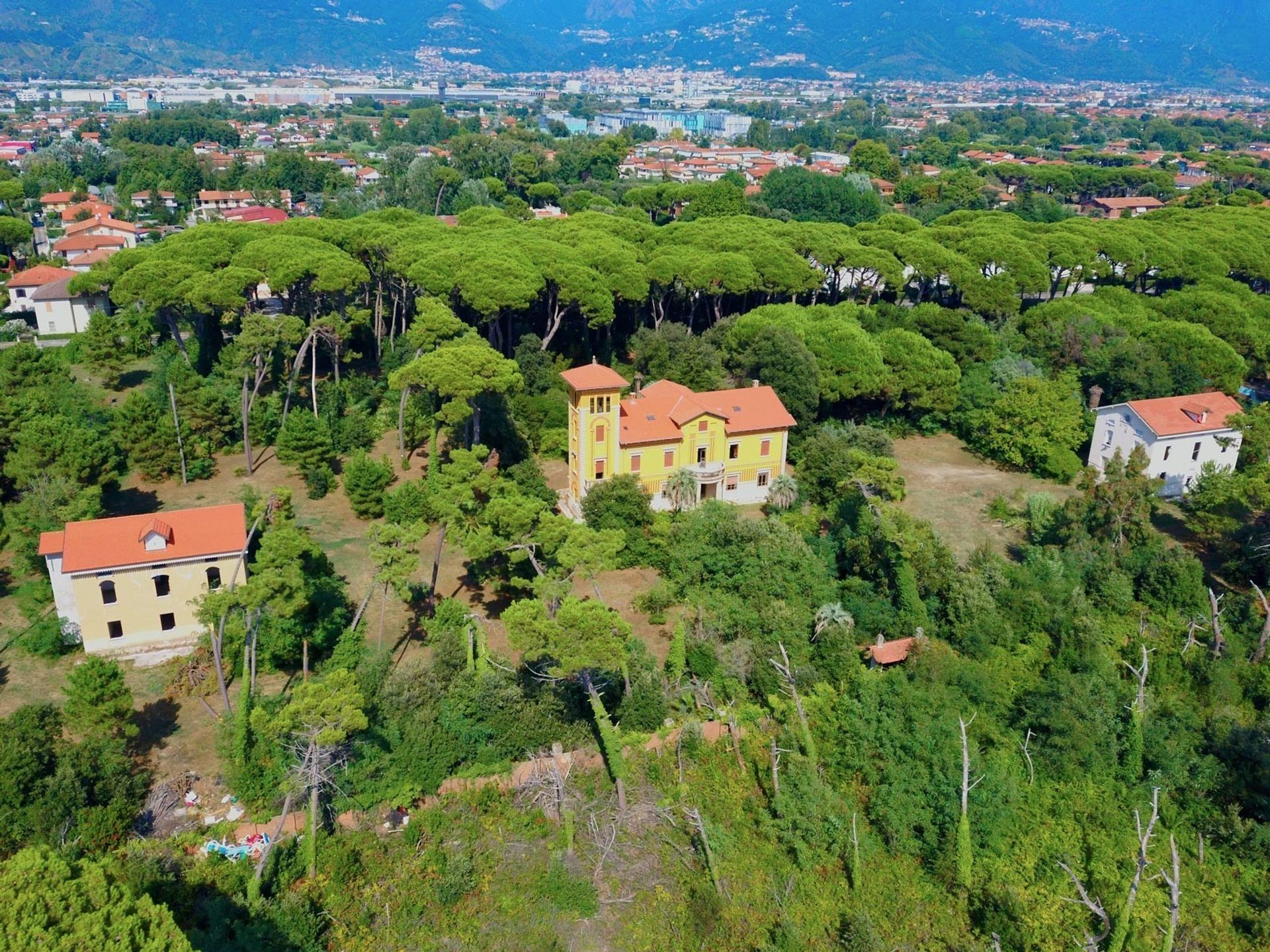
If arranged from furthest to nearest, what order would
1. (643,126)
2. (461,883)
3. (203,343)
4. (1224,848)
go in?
(643,126)
(203,343)
(1224,848)
(461,883)

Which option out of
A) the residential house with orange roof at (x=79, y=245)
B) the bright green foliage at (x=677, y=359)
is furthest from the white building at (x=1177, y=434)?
the residential house with orange roof at (x=79, y=245)

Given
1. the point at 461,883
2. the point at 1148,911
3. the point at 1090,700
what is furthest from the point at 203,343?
the point at 1148,911

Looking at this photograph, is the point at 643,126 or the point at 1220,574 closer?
the point at 1220,574

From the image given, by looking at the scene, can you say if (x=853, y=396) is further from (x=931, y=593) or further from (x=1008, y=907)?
(x=1008, y=907)

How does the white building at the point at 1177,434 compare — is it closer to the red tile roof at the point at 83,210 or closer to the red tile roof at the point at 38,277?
the red tile roof at the point at 38,277

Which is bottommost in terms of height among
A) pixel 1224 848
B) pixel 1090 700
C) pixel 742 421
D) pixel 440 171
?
pixel 1224 848

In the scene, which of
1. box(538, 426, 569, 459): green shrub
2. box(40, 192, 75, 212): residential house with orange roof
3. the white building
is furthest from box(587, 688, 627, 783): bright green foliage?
box(40, 192, 75, 212): residential house with orange roof
